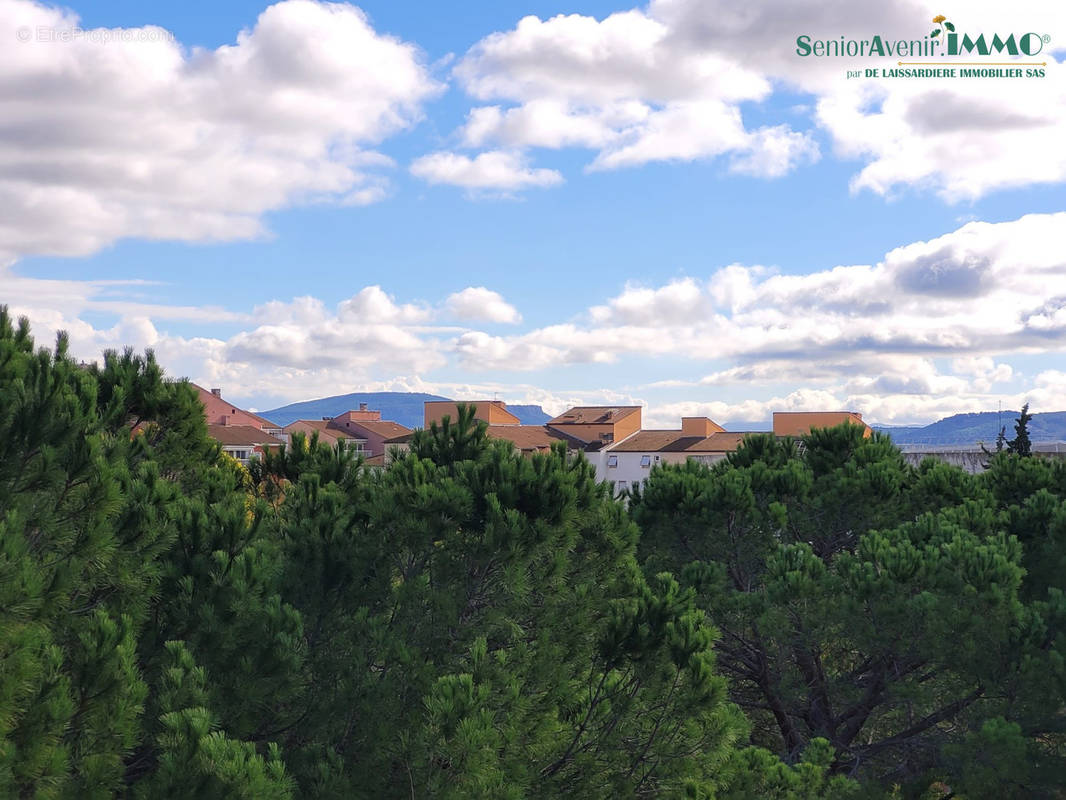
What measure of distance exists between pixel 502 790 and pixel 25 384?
183 inches

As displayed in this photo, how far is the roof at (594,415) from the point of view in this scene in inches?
3159

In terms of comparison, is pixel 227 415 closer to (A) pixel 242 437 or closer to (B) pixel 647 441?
(A) pixel 242 437

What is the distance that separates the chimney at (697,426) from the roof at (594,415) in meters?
5.37

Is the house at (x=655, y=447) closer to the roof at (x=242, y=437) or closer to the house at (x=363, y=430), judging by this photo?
the house at (x=363, y=430)

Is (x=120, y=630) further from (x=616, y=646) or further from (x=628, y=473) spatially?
(x=628, y=473)

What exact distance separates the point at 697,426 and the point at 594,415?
10419 mm

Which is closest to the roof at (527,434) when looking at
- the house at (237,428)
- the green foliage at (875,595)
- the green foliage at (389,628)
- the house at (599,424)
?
the house at (599,424)

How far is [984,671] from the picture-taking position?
1367 cm

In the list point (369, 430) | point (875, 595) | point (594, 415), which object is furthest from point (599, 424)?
point (875, 595)

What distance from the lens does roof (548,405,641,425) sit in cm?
8023

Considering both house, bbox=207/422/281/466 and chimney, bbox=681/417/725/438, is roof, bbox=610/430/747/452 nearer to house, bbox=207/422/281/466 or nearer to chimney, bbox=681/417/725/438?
chimney, bbox=681/417/725/438

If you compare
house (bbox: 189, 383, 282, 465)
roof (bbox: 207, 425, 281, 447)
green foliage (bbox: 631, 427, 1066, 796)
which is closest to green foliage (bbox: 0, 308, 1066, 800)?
green foliage (bbox: 631, 427, 1066, 796)

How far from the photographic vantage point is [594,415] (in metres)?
83.1

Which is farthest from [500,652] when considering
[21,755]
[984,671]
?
[984,671]
